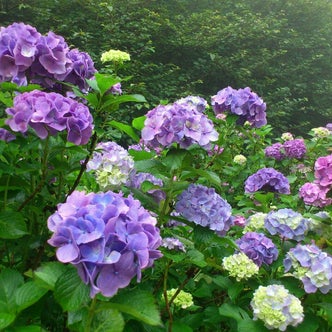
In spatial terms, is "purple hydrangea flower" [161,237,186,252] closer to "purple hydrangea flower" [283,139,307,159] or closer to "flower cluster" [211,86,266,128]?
"flower cluster" [211,86,266,128]

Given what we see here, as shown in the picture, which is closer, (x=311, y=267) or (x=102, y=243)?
(x=102, y=243)

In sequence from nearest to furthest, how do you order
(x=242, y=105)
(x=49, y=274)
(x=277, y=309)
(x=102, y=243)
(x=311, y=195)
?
(x=102, y=243)
(x=49, y=274)
(x=277, y=309)
(x=242, y=105)
(x=311, y=195)

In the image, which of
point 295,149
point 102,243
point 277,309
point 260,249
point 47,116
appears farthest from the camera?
point 295,149

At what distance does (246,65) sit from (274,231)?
655cm

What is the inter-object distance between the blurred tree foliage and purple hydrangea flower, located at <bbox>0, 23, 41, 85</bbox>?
371cm

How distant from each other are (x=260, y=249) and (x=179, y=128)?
0.60 m

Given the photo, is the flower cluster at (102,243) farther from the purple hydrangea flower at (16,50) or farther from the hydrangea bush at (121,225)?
the purple hydrangea flower at (16,50)

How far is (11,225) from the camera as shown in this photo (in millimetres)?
1245

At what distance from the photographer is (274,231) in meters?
1.73

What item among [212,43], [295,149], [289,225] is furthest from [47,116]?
[212,43]

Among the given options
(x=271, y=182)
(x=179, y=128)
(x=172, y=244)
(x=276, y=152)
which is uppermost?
(x=179, y=128)

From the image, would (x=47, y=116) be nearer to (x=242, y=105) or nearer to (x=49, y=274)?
(x=49, y=274)

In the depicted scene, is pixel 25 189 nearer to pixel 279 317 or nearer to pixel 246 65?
pixel 279 317

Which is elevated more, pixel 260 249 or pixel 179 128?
pixel 179 128
